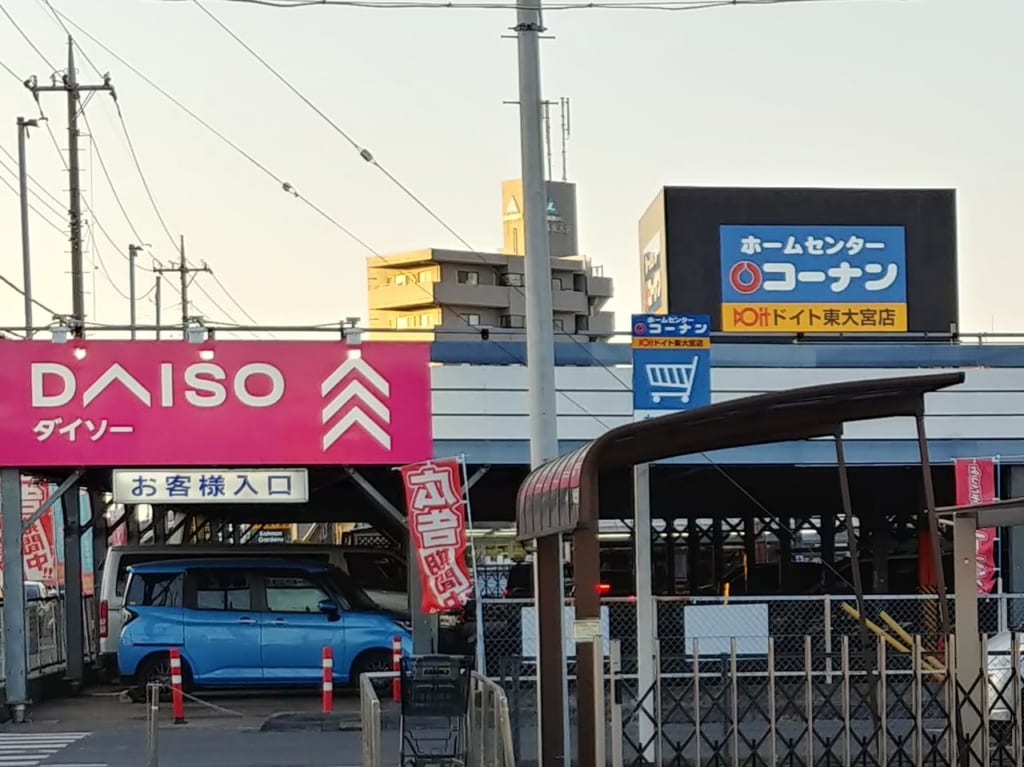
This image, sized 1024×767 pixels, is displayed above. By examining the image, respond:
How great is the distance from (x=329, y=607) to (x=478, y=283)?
6298cm

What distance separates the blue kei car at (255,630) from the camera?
858 inches

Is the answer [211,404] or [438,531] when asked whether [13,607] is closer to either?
[211,404]

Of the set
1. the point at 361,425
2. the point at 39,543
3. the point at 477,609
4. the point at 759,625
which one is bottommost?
the point at 759,625

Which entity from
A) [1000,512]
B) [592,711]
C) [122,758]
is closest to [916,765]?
[1000,512]

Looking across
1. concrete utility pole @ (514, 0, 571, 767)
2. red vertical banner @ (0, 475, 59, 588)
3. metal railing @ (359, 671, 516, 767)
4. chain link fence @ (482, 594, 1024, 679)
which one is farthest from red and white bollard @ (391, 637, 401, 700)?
red vertical banner @ (0, 475, 59, 588)

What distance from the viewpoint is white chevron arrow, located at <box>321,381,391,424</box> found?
1995 centimetres

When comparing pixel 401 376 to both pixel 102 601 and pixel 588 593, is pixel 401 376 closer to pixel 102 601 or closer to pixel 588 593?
pixel 102 601

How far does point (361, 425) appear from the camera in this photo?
2000 centimetres

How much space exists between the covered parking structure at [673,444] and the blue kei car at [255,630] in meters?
10.7

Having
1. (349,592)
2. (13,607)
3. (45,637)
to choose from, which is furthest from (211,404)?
(45,637)

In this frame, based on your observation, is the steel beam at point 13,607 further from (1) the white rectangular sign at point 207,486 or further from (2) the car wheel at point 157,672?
(2) the car wheel at point 157,672

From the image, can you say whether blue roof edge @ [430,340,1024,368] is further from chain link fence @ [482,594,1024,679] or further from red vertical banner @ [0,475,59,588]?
red vertical banner @ [0,475,59,588]

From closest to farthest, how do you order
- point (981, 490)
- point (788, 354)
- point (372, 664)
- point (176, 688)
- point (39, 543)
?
point (176, 688) → point (981, 490) → point (788, 354) → point (372, 664) → point (39, 543)

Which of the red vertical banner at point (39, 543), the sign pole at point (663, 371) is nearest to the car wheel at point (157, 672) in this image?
the red vertical banner at point (39, 543)
